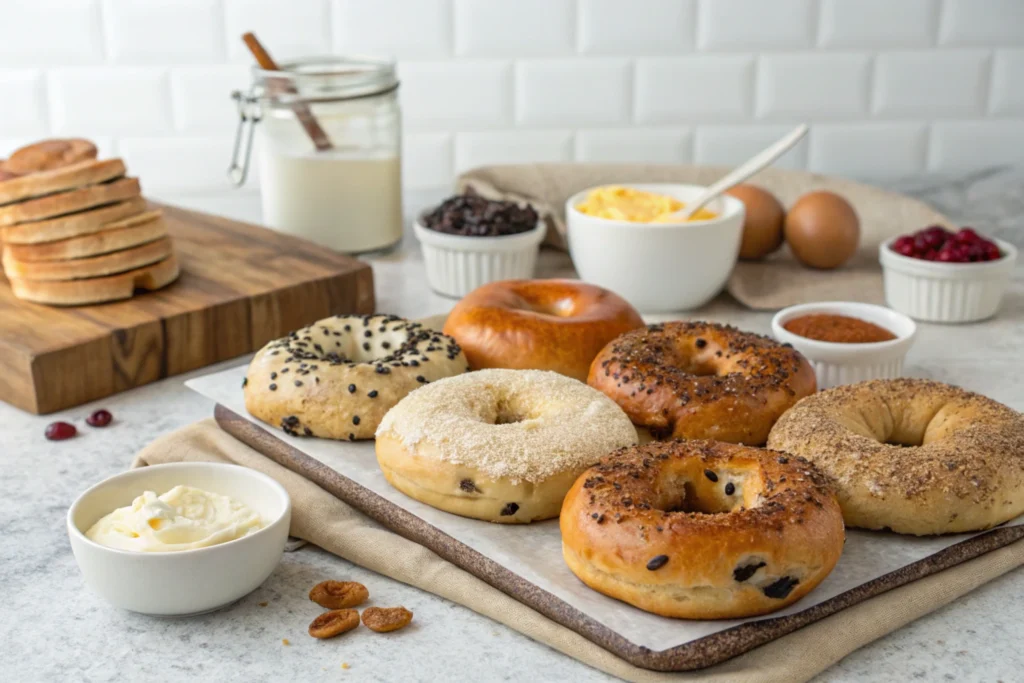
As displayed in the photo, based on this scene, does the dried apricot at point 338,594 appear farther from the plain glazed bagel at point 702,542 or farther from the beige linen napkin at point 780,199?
the beige linen napkin at point 780,199

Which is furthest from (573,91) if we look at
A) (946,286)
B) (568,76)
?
(946,286)

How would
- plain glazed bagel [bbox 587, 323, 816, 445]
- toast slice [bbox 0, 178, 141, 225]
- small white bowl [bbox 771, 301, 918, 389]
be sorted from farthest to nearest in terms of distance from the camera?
toast slice [bbox 0, 178, 141, 225] < small white bowl [bbox 771, 301, 918, 389] < plain glazed bagel [bbox 587, 323, 816, 445]

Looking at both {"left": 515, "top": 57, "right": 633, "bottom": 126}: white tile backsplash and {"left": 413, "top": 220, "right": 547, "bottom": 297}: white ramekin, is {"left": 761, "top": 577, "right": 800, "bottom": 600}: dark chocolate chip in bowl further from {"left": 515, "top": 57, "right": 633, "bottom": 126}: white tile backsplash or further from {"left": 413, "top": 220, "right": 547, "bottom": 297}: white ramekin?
{"left": 515, "top": 57, "right": 633, "bottom": 126}: white tile backsplash

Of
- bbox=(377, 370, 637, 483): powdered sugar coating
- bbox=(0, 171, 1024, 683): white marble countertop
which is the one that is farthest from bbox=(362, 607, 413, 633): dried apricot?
bbox=(377, 370, 637, 483): powdered sugar coating

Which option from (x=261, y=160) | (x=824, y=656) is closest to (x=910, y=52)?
(x=261, y=160)

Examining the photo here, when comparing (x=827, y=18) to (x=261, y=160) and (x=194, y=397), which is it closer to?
(x=261, y=160)

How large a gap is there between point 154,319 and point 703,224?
119 cm

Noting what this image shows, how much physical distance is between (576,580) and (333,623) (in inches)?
12.2

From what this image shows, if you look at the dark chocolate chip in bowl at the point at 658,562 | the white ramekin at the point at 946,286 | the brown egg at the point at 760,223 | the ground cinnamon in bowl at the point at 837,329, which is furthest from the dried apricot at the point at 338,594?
the brown egg at the point at 760,223

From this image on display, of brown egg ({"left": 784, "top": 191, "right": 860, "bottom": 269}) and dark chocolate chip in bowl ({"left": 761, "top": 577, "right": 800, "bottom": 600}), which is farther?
brown egg ({"left": 784, "top": 191, "right": 860, "bottom": 269})

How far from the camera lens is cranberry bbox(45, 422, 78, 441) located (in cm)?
202

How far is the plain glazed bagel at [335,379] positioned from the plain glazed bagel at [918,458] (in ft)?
1.97

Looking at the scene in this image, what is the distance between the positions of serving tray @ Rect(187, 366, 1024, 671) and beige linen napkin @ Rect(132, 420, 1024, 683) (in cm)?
1

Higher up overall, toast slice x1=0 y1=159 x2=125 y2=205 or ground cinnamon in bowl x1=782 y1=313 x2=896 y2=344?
toast slice x1=0 y1=159 x2=125 y2=205
